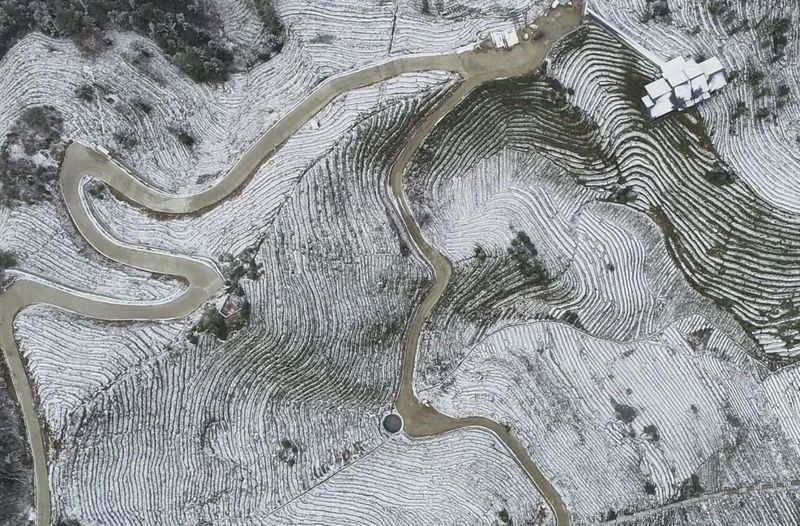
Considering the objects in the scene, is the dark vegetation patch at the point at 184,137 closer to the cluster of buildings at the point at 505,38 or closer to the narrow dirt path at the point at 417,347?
the narrow dirt path at the point at 417,347

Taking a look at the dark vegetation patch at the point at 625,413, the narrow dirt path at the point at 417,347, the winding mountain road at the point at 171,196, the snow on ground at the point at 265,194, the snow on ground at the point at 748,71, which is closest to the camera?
the snow on ground at the point at 748,71

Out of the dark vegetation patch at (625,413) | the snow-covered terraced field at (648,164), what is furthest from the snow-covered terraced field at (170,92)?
the dark vegetation patch at (625,413)

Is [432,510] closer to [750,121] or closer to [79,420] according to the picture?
[79,420]

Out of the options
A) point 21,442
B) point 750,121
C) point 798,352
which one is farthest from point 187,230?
point 798,352

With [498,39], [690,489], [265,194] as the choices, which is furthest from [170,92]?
[690,489]

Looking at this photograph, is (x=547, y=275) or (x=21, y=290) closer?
(x=21, y=290)

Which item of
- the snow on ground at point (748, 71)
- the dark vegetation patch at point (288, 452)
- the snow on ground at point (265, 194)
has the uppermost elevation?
the snow on ground at point (265, 194)

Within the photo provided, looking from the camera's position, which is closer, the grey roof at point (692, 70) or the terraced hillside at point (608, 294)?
the grey roof at point (692, 70)
